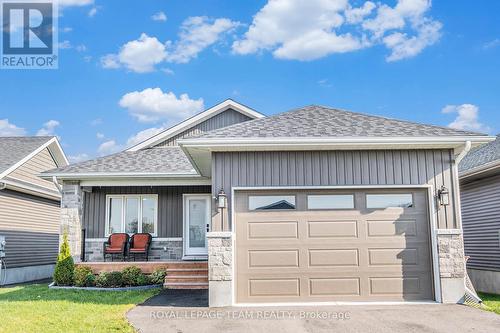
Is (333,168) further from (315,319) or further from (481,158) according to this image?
(481,158)

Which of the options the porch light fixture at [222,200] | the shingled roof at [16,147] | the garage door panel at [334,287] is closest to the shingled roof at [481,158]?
the garage door panel at [334,287]

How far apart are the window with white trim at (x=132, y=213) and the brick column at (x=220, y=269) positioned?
552 cm

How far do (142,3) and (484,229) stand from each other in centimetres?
1233

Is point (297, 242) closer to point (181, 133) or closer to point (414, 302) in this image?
point (414, 302)

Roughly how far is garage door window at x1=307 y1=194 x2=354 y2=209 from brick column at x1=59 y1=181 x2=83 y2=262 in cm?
687

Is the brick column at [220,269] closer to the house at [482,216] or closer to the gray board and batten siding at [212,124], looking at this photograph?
the house at [482,216]

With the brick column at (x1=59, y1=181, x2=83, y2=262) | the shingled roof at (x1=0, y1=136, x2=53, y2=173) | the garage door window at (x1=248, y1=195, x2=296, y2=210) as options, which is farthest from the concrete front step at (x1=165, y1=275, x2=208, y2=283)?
the shingled roof at (x1=0, y1=136, x2=53, y2=173)

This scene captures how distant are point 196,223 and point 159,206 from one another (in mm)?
1226

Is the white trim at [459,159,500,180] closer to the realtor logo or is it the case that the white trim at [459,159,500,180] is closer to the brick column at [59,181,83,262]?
the brick column at [59,181,83,262]

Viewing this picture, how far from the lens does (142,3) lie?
46.2 ft

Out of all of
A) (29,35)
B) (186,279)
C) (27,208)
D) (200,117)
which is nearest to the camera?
(186,279)

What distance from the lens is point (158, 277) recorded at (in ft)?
34.4

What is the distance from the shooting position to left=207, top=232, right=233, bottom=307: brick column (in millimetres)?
7488

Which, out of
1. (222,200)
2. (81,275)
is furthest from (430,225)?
(81,275)
